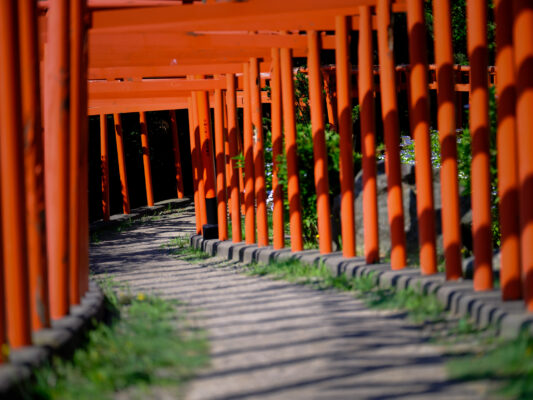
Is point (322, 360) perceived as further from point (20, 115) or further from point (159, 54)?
point (159, 54)

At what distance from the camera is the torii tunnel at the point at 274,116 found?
4809 millimetres

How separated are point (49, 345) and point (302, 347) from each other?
4.71ft

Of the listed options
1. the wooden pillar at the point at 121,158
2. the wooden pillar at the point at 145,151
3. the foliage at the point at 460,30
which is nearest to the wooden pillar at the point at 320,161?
the wooden pillar at the point at 121,158

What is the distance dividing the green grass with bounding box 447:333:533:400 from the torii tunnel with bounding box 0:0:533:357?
658 millimetres

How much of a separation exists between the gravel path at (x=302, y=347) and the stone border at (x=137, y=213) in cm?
739

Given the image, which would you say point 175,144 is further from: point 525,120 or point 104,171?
point 525,120

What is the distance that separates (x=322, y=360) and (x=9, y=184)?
6.39 feet

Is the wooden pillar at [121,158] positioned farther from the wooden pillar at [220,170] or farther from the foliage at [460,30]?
the foliage at [460,30]

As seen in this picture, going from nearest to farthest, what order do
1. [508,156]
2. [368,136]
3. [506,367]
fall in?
[506,367] → [508,156] → [368,136]

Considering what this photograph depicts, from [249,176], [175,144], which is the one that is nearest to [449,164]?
[249,176]

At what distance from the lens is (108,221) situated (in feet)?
51.7

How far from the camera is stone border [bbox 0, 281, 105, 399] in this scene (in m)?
4.02

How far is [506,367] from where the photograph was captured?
4219 mm

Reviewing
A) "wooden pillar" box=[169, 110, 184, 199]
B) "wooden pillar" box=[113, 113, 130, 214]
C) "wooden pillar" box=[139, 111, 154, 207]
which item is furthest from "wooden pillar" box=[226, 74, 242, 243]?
"wooden pillar" box=[169, 110, 184, 199]
